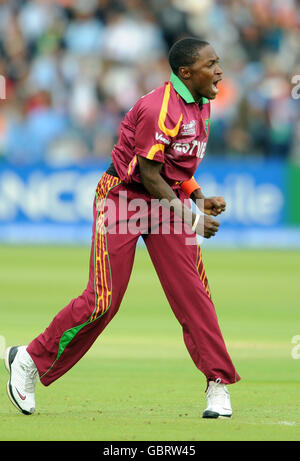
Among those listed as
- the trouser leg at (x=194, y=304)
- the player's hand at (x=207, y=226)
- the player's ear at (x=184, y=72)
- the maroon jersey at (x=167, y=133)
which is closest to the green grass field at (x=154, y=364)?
the trouser leg at (x=194, y=304)

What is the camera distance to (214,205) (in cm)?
685

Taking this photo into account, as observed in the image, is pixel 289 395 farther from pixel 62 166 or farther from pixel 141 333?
pixel 62 166

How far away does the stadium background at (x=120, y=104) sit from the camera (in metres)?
20.7

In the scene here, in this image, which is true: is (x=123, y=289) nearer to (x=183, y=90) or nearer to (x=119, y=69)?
(x=183, y=90)

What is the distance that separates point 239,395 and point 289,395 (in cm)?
35

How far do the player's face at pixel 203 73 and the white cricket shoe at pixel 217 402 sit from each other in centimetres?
179

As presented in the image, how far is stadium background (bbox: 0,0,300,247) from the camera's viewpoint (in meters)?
20.7

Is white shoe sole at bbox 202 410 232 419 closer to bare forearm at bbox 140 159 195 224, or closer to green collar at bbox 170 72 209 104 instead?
bare forearm at bbox 140 159 195 224

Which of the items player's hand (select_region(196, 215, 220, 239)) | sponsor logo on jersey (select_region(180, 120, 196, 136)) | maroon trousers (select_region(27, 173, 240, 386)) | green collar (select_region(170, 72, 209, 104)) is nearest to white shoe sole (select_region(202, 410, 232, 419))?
maroon trousers (select_region(27, 173, 240, 386))

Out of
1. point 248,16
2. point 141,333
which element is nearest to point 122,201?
point 141,333

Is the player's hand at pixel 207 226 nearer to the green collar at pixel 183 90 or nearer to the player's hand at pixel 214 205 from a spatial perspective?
the player's hand at pixel 214 205

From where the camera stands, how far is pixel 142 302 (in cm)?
1327

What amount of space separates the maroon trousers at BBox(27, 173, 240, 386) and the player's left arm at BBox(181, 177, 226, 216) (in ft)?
0.63

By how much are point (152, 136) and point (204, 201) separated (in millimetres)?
590
